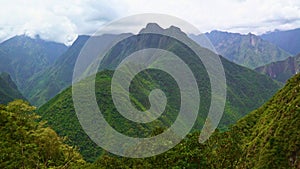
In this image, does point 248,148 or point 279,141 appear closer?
point 279,141

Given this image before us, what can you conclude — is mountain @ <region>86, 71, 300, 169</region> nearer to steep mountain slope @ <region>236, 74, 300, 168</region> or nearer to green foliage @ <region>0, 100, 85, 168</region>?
steep mountain slope @ <region>236, 74, 300, 168</region>

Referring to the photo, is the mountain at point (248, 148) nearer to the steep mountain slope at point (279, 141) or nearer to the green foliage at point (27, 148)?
the steep mountain slope at point (279, 141)

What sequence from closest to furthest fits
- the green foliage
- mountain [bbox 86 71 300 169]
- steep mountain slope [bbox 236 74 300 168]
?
mountain [bbox 86 71 300 169]
the green foliage
steep mountain slope [bbox 236 74 300 168]

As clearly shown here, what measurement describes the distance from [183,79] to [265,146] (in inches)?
4104

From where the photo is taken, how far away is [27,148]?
98.6 feet

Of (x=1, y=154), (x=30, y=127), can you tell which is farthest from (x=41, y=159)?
(x=30, y=127)

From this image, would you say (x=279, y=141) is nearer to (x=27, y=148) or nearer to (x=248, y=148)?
(x=248, y=148)

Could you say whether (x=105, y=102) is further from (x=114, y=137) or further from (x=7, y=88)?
(x=7, y=88)

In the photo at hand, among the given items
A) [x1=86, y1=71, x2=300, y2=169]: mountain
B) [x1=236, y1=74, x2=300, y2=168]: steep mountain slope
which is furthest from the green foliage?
[x1=236, y1=74, x2=300, y2=168]: steep mountain slope

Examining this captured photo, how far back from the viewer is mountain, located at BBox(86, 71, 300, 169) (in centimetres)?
1864

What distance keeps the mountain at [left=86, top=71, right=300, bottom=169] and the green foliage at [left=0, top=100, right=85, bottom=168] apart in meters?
4.52

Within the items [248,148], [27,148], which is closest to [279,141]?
[248,148]

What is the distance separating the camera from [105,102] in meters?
106

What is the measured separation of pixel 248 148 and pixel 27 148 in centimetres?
3359
